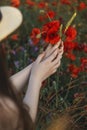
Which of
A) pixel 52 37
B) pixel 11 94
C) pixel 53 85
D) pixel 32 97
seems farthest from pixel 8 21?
pixel 53 85

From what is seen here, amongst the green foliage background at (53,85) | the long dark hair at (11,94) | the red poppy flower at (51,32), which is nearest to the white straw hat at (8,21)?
the long dark hair at (11,94)

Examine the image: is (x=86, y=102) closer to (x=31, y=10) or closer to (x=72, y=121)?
(x=72, y=121)

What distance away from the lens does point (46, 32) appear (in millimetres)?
2979

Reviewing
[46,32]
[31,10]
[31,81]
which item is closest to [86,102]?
[46,32]

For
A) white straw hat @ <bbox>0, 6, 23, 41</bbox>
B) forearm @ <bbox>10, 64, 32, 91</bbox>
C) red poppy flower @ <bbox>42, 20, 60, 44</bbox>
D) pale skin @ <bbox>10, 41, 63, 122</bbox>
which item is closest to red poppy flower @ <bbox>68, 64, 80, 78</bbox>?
red poppy flower @ <bbox>42, 20, 60, 44</bbox>

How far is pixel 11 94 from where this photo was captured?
2.19 meters

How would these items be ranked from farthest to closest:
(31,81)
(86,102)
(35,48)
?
(35,48) < (86,102) < (31,81)

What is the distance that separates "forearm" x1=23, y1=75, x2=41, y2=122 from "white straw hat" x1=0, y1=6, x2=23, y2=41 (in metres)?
0.38

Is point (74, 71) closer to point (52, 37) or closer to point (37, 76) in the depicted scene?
point (52, 37)

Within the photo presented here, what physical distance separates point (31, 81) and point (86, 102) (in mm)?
836

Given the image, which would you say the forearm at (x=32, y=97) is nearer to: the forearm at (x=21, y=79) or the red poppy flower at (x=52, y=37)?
the forearm at (x=21, y=79)

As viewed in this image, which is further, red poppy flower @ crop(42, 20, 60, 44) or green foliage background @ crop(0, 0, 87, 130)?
green foliage background @ crop(0, 0, 87, 130)

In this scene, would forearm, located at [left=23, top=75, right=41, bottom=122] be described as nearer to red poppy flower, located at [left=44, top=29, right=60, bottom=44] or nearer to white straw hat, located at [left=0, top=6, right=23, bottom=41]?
red poppy flower, located at [left=44, top=29, right=60, bottom=44]

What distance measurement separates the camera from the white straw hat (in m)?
2.22
